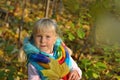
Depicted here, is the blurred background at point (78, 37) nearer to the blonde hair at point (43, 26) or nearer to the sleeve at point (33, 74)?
the blonde hair at point (43, 26)

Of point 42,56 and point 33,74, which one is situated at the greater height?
point 42,56

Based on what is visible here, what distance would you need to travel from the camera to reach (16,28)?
5738mm

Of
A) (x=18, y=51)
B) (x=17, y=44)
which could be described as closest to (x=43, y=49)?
(x=18, y=51)

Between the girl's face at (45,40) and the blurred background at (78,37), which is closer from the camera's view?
the girl's face at (45,40)

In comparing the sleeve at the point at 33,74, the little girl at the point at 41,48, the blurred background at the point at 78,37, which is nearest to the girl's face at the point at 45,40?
the little girl at the point at 41,48

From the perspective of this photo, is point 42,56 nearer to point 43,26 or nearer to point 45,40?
point 45,40

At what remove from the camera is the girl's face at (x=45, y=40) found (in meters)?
2.20

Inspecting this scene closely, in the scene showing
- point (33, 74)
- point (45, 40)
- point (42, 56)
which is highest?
point (45, 40)

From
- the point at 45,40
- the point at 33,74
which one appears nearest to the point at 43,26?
the point at 45,40

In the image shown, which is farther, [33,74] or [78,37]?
[78,37]

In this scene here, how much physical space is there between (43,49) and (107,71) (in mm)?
2467

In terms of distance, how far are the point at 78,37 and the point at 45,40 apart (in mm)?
3315

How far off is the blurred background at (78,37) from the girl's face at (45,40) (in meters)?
0.47

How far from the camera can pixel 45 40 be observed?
2227 mm
